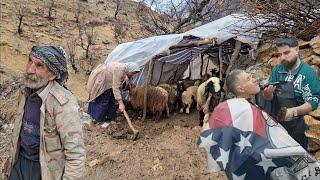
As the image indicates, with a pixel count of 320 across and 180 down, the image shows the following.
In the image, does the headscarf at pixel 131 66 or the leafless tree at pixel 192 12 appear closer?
the headscarf at pixel 131 66

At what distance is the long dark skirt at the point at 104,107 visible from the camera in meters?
7.79

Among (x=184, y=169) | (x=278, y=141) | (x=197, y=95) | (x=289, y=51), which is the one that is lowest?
(x=184, y=169)

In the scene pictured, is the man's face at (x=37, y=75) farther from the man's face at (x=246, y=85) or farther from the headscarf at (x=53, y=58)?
the man's face at (x=246, y=85)

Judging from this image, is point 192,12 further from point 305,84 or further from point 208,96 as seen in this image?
point 305,84

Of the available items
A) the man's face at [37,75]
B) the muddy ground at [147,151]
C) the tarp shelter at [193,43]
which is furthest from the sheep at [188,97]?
the man's face at [37,75]

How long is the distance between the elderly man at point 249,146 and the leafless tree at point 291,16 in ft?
12.1

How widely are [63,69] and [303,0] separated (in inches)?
183

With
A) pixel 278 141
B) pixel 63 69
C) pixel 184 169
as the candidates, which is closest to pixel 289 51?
pixel 278 141

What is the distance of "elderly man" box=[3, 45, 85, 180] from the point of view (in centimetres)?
259

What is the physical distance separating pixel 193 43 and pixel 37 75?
16.1ft

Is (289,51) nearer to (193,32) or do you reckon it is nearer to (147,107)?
(193,32)

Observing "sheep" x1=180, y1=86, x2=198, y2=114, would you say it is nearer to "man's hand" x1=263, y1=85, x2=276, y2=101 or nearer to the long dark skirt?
the long dark skirt

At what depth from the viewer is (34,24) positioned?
696 inches

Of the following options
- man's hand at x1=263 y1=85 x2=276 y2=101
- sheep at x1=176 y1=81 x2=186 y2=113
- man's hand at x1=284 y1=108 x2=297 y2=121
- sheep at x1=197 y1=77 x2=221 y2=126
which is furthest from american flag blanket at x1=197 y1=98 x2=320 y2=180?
sheep at x1=176 y1=81 x2=186 y2=113
